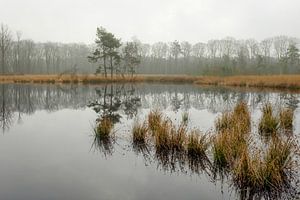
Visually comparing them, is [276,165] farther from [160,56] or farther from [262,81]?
[160,56]

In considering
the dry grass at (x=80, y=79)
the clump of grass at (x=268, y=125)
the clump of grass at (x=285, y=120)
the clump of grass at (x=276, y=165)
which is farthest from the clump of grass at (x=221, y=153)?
the dry grass at (x=80, y=79)

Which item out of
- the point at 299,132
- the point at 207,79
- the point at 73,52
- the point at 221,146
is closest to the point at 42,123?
the point at 221,146

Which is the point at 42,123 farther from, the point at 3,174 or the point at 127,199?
the point at 127,199

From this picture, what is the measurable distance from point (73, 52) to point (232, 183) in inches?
4381

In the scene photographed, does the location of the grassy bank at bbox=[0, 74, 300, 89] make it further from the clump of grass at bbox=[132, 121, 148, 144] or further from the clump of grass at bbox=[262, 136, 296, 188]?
the clump of grass at bbox=[262, 136, 296, 188]

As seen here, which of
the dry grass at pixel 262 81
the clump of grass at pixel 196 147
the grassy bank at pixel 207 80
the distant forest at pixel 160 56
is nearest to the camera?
the clump of grass at pixel 196 147

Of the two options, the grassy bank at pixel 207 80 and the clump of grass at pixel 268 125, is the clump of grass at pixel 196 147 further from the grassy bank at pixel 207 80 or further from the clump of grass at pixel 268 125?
the grassy bank at pixel 207 80

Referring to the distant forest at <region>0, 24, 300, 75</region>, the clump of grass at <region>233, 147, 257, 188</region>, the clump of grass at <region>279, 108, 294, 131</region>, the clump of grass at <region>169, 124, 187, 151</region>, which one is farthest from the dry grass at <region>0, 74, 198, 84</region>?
the clump of grass at <region>233, 147, 257, 188</region>

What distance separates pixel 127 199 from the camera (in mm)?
5719

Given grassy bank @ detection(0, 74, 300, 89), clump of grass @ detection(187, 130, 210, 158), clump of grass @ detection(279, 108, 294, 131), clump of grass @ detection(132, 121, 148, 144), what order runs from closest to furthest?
clump of grass @ detection(187, 130, 210, 158) < clump of grass @ detection(132, 121, 148, 144) < clump of grass @ detection(279, 108, 294, 131) < grassy bank @ detection(0, 74, 300, 89)

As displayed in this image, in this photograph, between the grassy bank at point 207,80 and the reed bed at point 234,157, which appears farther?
the grassy bank at point 207,80

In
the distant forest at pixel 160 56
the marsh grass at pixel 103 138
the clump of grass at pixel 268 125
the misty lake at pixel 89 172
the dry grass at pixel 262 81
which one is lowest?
the misty lake at pixel 89 172

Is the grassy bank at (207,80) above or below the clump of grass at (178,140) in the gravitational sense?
above

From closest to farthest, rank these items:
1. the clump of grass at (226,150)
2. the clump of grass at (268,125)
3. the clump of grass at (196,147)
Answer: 1. the clump of grass at (226,150)
2. the clump of grass at (196,147)
3. the clump of grass at (268,125)
